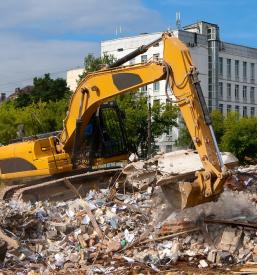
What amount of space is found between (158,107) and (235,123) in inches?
384

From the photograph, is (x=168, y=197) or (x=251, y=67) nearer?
(x=168, y=197)

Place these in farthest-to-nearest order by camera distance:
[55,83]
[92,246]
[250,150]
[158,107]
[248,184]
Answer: [55,83] → [250,150] → [158,107] → [248,184] → [92,246]

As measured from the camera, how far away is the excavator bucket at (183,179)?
9.50 metres

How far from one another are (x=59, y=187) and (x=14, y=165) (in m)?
1.43

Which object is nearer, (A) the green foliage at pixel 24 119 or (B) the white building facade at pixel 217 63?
(A) the green foliage at pixel 24 119

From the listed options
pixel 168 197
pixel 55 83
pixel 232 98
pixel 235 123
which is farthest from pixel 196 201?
pixel 232 98

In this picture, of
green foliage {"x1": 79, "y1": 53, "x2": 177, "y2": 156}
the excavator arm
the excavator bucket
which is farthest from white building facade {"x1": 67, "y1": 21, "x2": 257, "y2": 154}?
the excavator bucket

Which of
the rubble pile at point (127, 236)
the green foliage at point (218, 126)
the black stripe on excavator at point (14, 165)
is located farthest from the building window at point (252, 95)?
the rubble pile at point (127, 236)

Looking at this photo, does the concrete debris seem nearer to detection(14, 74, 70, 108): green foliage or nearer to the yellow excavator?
the yellow excavator

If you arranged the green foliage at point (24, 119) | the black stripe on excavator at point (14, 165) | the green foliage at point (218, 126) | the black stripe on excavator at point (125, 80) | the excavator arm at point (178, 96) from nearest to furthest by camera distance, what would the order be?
the excavator arm at point (178, 96) → the black stripe on excavator at point (125, 80) → the black stripe on excavator at point (14, 165) → the green foliage at point (24, 119) → the green foliage at point (218, 126)

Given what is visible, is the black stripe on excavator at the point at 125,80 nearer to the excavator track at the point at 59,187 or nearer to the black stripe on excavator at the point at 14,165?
the excavator track at the point at 59,187

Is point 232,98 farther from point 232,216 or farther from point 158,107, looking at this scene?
point 232,216

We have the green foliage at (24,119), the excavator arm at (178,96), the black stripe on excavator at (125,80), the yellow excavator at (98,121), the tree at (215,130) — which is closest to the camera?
the excavator arm at (178,96)

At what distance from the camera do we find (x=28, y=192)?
12984mm
